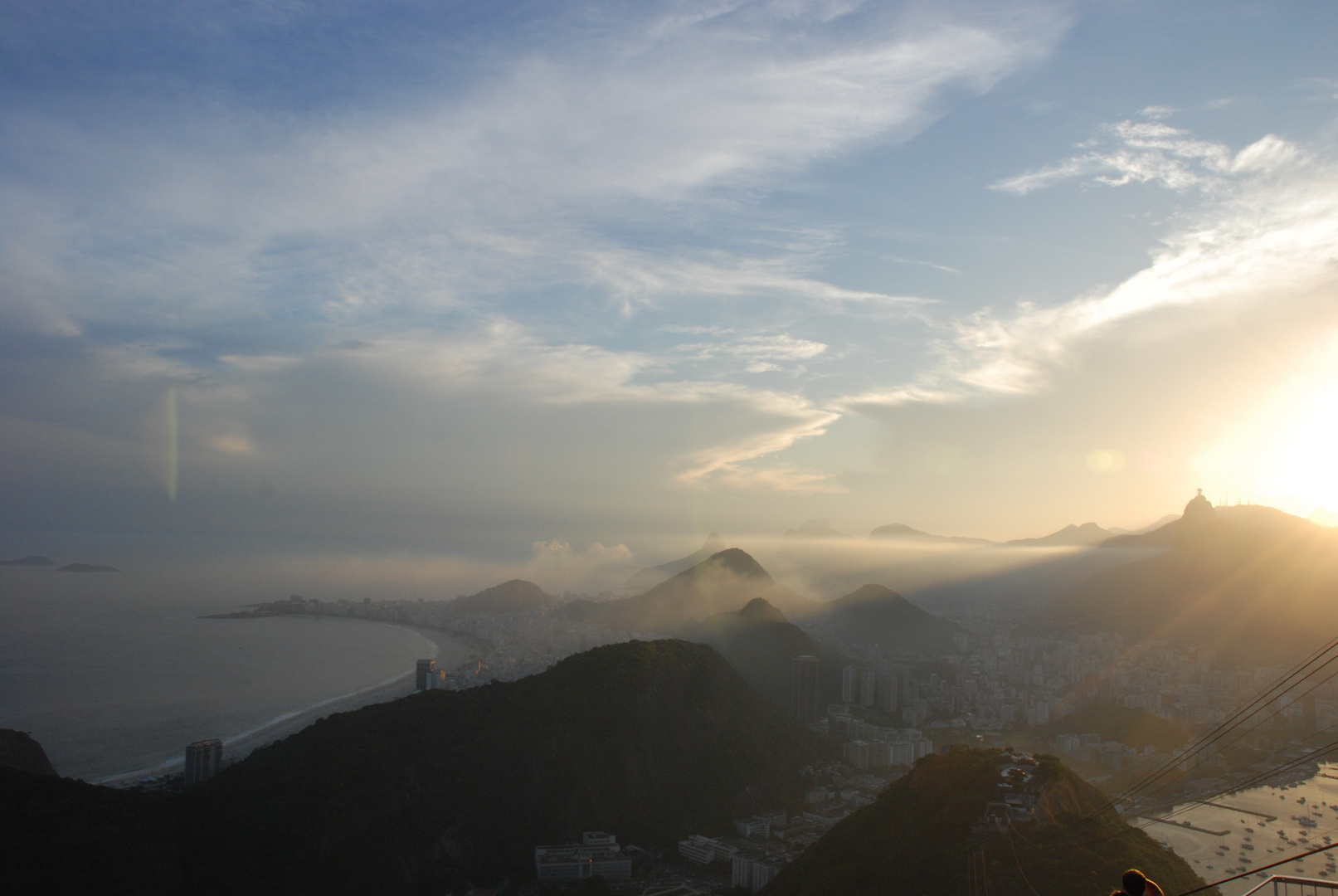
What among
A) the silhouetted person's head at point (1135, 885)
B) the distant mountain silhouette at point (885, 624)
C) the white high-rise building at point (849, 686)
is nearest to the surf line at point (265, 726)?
the white high-rise building at point (849, 686)

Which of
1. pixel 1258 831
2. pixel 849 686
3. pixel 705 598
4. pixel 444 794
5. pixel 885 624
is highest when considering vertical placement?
pixel 705 598

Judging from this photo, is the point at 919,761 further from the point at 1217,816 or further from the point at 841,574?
the point at 841,574

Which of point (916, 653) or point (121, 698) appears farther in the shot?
point (916, 653)

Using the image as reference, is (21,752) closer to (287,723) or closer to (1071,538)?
(287,723)

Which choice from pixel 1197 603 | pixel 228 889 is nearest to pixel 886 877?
pixel 228 889

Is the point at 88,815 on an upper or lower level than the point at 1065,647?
upper

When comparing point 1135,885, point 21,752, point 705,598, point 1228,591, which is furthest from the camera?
point 705,598

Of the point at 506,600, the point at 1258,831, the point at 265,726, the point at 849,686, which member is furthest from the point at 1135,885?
the point at 506,600
